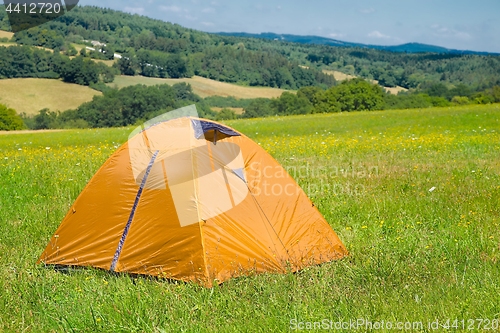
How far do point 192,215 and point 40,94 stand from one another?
95.6 metres

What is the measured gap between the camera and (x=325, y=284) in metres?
5.40

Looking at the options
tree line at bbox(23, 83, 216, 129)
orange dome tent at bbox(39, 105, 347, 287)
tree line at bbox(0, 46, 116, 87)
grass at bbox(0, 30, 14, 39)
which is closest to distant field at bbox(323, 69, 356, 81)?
tree line at bbox(0, 46, 116, 87)

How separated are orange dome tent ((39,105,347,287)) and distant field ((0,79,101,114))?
84.1m

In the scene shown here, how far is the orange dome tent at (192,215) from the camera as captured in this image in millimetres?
5934

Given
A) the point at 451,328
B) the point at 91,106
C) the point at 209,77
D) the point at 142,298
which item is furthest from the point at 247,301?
the point at 209,77

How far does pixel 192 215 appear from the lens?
236 inches

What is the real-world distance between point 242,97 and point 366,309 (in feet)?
370

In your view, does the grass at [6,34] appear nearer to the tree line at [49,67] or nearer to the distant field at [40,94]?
the tree line at [49,67]

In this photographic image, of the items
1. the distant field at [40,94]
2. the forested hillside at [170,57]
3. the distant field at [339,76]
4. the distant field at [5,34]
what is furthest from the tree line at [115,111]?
the distant field at [339,76]

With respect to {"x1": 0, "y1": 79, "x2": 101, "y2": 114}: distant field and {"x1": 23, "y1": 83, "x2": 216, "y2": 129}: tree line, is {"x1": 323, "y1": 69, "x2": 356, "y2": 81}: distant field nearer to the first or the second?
{"x1": 0, "y1": 79, "x2": 101, "y2": 114}: distant field

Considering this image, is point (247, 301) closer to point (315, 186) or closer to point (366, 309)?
point (366, 309)

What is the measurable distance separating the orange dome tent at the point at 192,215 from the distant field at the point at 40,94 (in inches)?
3311

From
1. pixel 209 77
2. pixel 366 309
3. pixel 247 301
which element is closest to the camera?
pixel 366 309

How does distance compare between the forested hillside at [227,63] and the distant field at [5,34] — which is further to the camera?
the forested hillside at [227,63]
